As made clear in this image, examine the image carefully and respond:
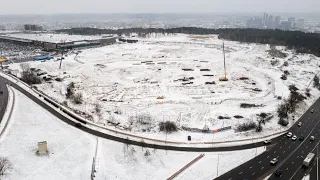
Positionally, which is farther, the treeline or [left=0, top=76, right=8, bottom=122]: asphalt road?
the treeline

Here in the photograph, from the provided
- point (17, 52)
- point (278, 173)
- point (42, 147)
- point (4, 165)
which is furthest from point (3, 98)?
point (17, 52)

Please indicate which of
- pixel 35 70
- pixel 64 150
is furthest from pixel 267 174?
pixel 35 70

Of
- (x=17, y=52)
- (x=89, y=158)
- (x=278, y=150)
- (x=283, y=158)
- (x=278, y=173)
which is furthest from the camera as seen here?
(x=17, y=52)

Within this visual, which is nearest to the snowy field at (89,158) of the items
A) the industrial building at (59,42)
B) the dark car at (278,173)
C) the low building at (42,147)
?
the low building at (42,147)

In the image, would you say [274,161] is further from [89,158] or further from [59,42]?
[59,42]

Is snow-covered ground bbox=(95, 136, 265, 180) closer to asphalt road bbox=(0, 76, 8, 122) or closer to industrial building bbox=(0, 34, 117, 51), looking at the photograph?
asphalt road bbox=(0, 76, 8, 122)

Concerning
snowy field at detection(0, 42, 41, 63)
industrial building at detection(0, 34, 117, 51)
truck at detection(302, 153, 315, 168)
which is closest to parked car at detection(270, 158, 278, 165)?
truck at detection(302, 153, 315, 168)

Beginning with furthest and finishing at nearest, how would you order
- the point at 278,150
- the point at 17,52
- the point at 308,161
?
1. the point at 17,52
2. the point at 278,150
3. the point at 308,161
